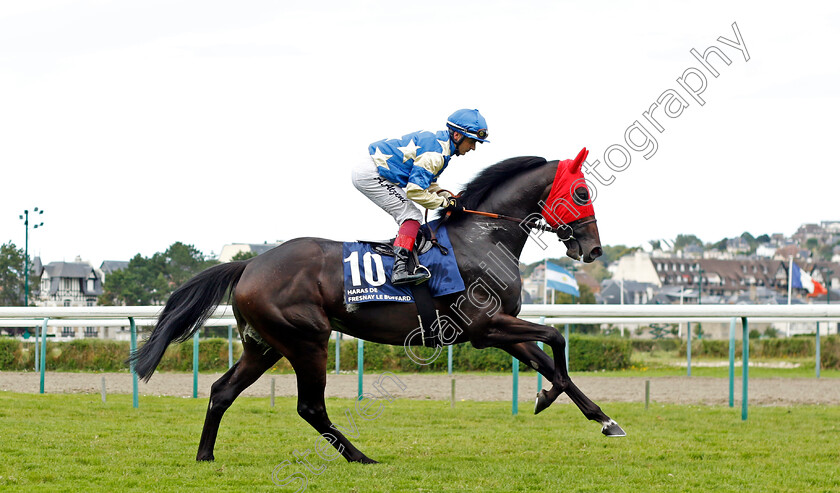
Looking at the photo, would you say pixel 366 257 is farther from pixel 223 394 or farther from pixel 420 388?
pixel 420 388

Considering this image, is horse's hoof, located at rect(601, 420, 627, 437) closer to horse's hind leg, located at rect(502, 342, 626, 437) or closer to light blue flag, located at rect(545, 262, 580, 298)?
horse's hind leg, located at rect(502, 342, 626, 437)

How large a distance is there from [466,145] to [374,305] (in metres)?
1.25

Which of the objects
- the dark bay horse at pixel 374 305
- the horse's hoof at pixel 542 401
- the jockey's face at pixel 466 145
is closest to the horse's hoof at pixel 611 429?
the dark bay horse at pixel 374 305

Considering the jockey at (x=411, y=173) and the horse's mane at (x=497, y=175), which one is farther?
the horse's mane at (x=497, y=175)

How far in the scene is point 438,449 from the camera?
21.3 feet

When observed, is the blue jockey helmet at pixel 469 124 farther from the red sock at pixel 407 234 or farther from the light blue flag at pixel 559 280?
the light blue flag at pixel 559 280

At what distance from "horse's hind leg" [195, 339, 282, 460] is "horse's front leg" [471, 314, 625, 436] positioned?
157 centimetres

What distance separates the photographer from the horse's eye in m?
5.75

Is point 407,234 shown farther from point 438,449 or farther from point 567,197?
point 438,449

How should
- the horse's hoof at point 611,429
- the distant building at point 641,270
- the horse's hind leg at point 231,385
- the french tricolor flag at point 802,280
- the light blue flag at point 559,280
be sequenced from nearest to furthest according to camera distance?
1. the horse's hoof at point 611,429
2. the horse's hind leg at point 231,385
3. the light blue flag at point 559,280
4. the french tricolor flag at point 802,280
5. the distant building at point 641,270

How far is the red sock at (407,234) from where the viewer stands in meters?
5.55

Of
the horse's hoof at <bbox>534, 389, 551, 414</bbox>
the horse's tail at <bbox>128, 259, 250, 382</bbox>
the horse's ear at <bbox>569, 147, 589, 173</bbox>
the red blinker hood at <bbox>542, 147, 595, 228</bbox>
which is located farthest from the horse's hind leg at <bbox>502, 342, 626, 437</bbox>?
the horse's tail at <bbox>128, 259, 250, 382</bbox>

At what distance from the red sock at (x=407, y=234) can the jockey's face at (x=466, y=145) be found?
573 millimetres

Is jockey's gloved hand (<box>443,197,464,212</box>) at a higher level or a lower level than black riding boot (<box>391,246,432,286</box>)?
higher
